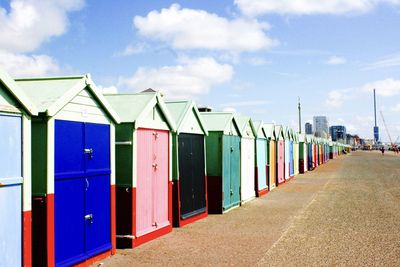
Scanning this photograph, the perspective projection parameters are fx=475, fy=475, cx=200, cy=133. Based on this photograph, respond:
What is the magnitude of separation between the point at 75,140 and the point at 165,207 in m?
4.09

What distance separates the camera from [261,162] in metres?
20.8

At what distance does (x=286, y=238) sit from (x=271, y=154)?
13.1m

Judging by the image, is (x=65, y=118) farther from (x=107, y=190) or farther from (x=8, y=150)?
(x=107, y=190)

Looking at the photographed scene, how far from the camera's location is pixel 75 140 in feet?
25.3

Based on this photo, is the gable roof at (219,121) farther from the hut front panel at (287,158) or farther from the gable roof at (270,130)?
the hut front panel at (287,158)

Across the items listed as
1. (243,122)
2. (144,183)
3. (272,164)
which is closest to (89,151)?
(144,183)

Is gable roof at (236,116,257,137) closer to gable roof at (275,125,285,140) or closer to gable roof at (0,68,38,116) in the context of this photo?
gable roof at (275,125,285,140)

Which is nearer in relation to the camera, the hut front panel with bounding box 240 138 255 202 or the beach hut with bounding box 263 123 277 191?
the hut front panel with bounding box 240 138 255 202

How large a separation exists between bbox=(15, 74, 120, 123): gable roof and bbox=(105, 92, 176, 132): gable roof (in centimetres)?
118

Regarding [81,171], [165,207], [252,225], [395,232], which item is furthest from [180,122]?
[395,232]

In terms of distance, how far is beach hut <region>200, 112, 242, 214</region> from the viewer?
48.6ft

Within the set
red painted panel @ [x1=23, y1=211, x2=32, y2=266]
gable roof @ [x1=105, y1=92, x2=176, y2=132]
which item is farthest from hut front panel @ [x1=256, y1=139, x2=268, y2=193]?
red painted panel @ [x1=23, y1=211, x2=32, y2=266]

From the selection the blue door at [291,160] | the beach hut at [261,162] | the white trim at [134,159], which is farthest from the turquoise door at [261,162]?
the white trim at [134,159]

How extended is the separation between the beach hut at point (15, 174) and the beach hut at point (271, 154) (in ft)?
54.6
